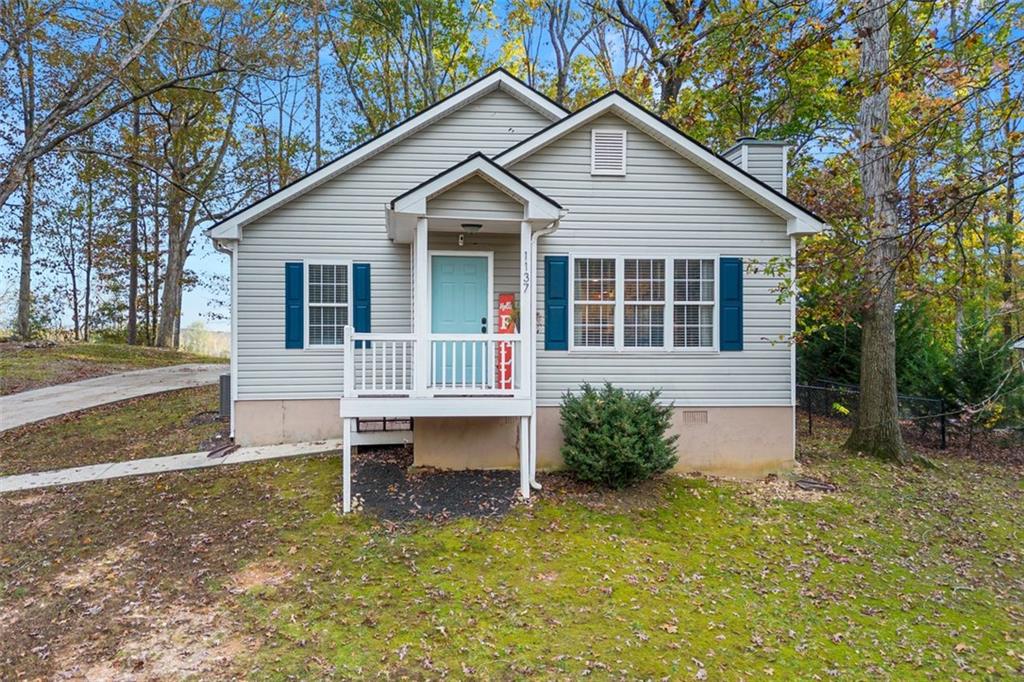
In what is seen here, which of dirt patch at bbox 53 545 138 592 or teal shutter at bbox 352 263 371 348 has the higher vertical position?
teal shutter at bbox 352 263 371 348

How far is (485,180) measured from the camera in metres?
7.01

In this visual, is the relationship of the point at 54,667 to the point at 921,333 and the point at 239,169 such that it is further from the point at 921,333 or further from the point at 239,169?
the point at 239,169

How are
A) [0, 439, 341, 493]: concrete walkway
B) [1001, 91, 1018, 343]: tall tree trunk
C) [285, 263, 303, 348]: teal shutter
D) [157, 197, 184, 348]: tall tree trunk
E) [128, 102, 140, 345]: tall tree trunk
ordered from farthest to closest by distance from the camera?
[157, 197, 184, 348]: tall tree trunk < [128, 102, 140, 345]: tall tree trunk < [285, 263, 303, 348]: teal shutter < [0, 439, 341, 493]: concrete walkway < [1001, 91, 1018, 343]: tall tree trunk

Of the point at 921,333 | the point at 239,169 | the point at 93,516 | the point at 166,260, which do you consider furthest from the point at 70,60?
the point at 921,333

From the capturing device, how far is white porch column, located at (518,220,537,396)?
7.08 meters

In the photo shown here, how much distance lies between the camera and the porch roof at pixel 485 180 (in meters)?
6.85

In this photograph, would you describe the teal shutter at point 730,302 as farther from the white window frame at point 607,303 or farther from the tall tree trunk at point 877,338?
the tall tree trunk at point 877,338

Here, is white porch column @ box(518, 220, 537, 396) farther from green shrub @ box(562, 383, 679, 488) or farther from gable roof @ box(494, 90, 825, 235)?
gable roof @ box(494, 90, 825, 235)

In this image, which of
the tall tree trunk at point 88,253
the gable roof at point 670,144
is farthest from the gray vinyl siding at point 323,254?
the tall tree trunk at point 88,253

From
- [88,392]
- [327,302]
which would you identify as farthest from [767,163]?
[88,392]

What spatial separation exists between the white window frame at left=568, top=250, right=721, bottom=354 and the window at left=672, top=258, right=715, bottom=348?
0.04 m

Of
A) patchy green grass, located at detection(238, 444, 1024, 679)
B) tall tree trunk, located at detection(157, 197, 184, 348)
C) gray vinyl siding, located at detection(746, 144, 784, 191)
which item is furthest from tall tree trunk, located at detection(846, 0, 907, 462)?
tall tree trunk, located at detection(157, 197, 184, 348)

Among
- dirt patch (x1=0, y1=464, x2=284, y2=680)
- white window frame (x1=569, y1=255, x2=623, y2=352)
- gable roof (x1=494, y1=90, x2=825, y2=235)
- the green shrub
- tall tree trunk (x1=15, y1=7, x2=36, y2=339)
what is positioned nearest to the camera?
dirt patch (x1=0, y1=464, x2=284, y2=680)

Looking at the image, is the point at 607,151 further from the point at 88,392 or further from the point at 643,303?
the point at 88,392
